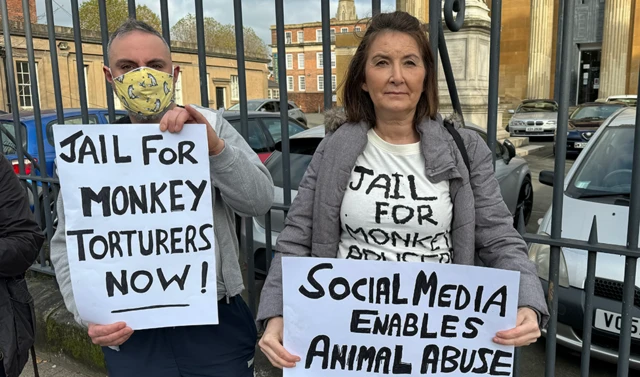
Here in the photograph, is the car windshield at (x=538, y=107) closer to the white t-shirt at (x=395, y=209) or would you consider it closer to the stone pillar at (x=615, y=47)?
the stone pillar at (x=615, y=47)

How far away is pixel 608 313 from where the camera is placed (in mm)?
2979

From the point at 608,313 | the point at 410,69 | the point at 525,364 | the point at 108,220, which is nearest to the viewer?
the point at 410,69

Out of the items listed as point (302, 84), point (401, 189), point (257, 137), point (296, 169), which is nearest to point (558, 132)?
point (401, 189)

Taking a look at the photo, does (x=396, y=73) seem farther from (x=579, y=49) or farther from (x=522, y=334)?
(x=579, y=49)

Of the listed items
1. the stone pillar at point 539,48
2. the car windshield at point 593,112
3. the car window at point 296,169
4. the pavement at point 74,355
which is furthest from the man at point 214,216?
the stone pillar at point 539,48

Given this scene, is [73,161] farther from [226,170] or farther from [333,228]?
[333,228]

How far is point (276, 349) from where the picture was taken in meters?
1.67

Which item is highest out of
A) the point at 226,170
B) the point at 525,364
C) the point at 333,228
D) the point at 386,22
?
the point at 386,22

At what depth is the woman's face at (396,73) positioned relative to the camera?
1.66m

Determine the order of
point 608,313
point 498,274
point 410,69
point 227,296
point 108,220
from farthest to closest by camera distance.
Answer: point 608,313 → point 227,296 → point 108,220 → point 410,69 → point 498,274

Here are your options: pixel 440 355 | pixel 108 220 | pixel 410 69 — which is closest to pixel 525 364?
pixel 440 355

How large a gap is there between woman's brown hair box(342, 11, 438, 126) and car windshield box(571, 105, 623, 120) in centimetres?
1406

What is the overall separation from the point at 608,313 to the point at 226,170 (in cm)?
245

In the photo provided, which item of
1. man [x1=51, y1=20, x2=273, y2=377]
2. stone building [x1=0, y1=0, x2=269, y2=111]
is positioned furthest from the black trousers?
stone building [x1=0, y1=0, x2=269, y2=111]
